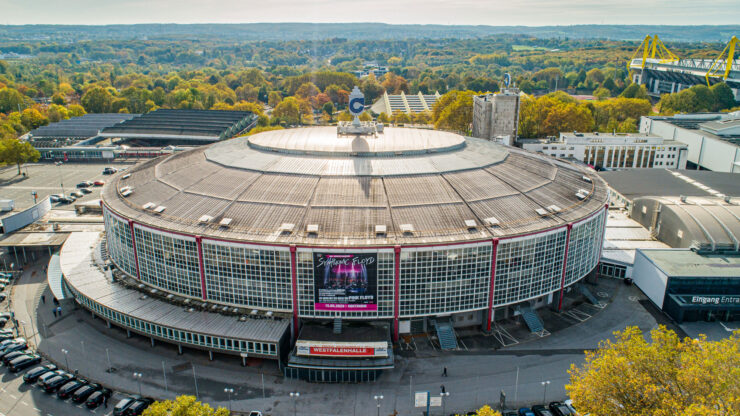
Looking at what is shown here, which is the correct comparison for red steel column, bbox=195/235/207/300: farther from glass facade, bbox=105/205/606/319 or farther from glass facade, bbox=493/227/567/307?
glass facade, bbox=493/227/567/307

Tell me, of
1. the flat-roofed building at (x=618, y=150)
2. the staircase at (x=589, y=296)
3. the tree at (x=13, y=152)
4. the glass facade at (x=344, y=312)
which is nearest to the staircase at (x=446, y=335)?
the glass facade at (x=344, y=312)

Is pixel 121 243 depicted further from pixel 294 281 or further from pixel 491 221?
pixel 491 221

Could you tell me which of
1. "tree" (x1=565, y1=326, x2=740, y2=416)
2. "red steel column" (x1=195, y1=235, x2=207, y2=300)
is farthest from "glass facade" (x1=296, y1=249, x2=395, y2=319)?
"tree" (x1=565, y1=326, x2=740, y2=416)

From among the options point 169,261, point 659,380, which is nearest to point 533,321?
point 659,380

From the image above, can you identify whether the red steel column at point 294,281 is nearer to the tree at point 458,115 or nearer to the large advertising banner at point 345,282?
the large advertising banner at point 345,282

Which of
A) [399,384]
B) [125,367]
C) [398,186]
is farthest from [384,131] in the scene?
[125,367]

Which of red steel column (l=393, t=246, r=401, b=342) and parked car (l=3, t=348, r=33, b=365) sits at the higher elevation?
red steel column (l=393, t=246, r=401, b=342)
